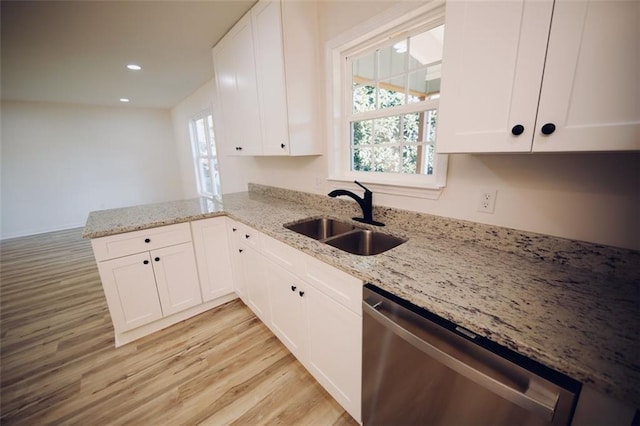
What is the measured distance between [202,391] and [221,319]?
0.68 meters

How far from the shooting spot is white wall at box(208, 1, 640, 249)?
83cm

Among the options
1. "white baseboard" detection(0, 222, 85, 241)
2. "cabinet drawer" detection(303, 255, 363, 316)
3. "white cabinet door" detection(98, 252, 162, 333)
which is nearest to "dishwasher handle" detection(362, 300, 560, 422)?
"cabinet drawer" detection(303, 255, 363, 316)

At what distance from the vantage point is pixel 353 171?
1880 millimetres

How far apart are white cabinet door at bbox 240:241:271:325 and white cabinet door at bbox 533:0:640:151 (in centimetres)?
160

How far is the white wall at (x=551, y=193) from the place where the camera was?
2.72 ft

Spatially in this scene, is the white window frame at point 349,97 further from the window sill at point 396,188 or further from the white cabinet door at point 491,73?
the white cabinet door at point 491,73

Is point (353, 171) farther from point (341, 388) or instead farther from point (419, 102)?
point (341, 388)

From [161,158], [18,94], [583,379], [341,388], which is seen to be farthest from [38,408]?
[161,158]

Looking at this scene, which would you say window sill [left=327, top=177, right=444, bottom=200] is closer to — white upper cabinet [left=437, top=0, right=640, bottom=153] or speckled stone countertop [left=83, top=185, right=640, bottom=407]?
speckled stone countertop [left=83, top=185, right=640, bottom=407]

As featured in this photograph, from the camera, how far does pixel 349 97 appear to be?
178 cm

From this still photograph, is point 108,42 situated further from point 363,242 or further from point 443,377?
point 443,377

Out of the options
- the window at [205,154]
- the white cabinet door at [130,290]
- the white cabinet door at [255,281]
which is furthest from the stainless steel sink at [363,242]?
the window at [205,154]

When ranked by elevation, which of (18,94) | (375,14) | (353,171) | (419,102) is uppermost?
(18,94)

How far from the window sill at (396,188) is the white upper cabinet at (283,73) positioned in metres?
0.34
